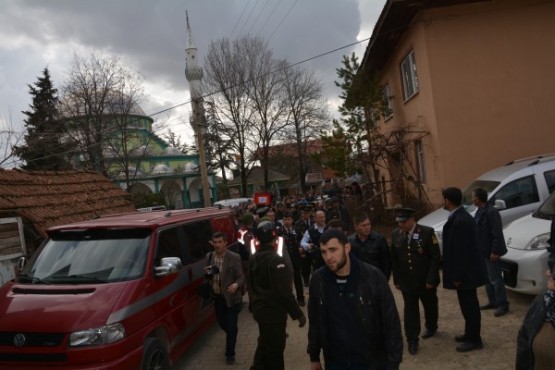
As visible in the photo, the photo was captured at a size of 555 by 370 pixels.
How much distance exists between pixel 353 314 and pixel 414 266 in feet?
8.36

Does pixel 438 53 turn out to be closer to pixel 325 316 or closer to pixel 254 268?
pixel 254 268

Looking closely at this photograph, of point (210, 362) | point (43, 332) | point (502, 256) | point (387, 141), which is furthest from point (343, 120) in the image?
point (43, 332)

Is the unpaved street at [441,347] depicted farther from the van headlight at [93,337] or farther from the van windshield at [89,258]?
the van headlight at [93,337]

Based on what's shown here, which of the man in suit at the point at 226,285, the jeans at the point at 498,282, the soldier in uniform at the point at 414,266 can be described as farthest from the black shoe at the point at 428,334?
the man in suit at the point at 226,285

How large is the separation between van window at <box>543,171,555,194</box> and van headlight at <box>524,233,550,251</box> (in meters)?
2.69

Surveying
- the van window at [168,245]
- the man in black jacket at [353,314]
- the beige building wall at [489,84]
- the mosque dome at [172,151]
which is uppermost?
the mosque dome at [172,151]

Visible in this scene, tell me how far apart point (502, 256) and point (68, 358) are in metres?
5.65

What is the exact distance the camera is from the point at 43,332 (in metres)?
4.02

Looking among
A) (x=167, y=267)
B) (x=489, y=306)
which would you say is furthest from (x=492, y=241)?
(x=167, y=267)

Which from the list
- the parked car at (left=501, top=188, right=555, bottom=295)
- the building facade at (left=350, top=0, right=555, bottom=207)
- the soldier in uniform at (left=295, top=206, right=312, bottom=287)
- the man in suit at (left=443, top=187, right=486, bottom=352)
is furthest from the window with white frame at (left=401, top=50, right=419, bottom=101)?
the man in suit at (left=443, top=187, right=486, bottom=352)

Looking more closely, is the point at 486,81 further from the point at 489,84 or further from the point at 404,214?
the point at 404,214

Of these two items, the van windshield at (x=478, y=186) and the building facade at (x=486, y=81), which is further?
the building facade at (x=486, y=81)

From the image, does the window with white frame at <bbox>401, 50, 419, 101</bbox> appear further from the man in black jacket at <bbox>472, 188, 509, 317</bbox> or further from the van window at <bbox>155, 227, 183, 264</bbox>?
the van window at <bbox>155, 227, 183, 264</bbox>

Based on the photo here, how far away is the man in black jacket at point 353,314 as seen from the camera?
2.96 meters
